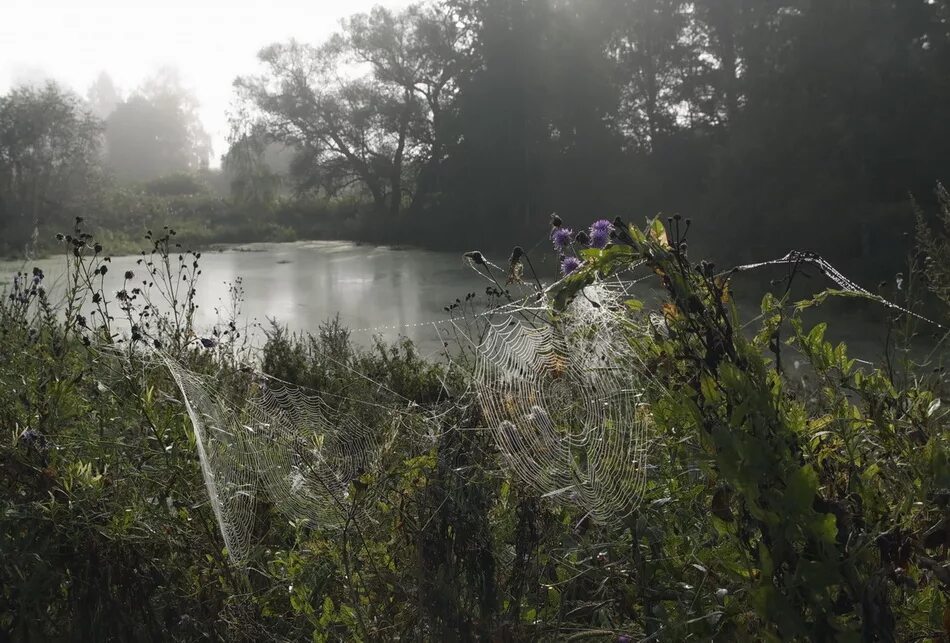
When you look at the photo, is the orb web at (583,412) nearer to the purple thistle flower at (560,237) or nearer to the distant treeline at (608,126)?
the purple thistle flower at (560,237)

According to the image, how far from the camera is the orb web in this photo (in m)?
1.19

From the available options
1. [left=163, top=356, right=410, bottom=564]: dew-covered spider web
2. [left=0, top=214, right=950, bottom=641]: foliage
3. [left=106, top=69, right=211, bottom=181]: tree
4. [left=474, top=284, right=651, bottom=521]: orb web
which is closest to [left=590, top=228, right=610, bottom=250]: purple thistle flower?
[left=474, top=284, right=651, bottom=521]: orb web

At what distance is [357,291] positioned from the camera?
7.59m

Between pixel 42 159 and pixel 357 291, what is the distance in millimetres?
9911

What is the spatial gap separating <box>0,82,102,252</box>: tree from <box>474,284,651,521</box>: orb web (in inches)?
513

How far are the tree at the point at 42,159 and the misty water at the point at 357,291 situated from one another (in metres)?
4.36

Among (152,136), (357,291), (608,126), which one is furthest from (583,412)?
(152,136)

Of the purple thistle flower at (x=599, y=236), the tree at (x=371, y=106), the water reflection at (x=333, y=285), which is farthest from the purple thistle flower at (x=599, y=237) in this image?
the tree at (x=371, y=106)

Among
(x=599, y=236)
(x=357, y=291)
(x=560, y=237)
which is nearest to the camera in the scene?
(x=599, y=236)

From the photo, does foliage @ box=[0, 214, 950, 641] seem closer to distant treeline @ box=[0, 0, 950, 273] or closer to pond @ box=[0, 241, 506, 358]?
pond @ box=[0, 241, 506, 358]

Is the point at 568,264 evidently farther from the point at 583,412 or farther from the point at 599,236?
the point at 583,412

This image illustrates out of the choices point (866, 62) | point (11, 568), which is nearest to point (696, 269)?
point (11, 568)

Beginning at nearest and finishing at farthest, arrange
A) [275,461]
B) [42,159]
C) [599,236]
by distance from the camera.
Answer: [599,236]
[275,461]
[42,159]

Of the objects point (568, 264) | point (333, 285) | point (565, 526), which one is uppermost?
point (568, 264)
